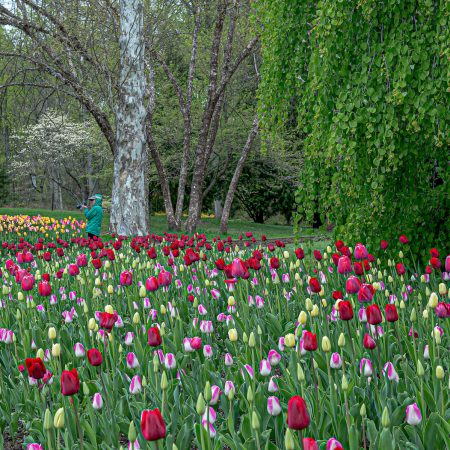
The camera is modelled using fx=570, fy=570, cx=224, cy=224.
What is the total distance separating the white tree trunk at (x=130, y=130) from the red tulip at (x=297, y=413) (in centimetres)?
1038

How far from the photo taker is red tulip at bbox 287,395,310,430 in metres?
1.63

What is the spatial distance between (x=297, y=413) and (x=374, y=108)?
3524 millimetres

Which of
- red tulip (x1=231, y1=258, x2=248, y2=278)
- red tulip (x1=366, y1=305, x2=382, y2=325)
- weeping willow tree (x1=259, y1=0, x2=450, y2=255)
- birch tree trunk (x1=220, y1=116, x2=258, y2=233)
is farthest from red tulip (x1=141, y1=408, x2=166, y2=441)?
birch tree trunk (x1=220, y1=116, x2=258, y2=233)

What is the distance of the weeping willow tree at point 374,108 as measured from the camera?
462 cm

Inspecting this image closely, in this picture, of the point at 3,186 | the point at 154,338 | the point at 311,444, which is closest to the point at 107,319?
the point at 154,338

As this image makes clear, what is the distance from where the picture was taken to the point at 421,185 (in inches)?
223

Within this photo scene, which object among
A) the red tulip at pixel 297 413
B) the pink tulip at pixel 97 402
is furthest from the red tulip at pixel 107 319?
the red tulip at pixel 297 413

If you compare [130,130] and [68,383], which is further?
[130,130]

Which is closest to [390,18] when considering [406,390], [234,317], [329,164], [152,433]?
[329,164]

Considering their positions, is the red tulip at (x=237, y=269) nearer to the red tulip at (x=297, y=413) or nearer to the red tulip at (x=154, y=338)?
the red tulip at (x=154, y=338)

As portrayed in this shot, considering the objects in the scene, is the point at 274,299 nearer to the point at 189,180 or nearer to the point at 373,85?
the point at 373,85

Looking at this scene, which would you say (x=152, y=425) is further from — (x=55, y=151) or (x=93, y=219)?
(x=55, y=151)

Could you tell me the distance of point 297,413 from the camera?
164cm

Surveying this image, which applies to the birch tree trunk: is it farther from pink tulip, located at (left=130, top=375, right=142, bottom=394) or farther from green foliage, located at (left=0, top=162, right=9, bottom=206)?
green foliage, located at (left=0, top=162, right=9, bottom=206)
